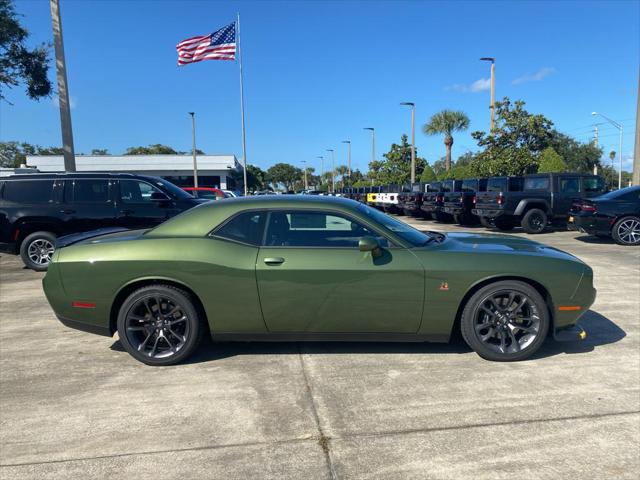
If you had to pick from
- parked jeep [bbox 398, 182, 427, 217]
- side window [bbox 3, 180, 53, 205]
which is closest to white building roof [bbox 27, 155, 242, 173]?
parked jeep [bbox 398, 182, 427, 217]

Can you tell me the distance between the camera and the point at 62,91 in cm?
1311

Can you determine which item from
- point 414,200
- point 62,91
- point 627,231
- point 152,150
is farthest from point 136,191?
point 152,150

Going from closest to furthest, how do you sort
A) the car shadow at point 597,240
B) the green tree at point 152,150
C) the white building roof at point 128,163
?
the car shadow at point 597,240, the white building roof at point 128,163, the green tree at point 152,150

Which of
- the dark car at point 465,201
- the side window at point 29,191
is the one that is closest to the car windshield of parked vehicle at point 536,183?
the dark car at point 465,201

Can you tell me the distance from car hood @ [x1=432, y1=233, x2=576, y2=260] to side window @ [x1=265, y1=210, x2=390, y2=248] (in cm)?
74

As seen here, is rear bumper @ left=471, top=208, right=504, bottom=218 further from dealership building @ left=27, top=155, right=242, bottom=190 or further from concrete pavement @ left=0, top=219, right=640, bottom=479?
dealership building @ left=27, top=155, right=242, bottom=190

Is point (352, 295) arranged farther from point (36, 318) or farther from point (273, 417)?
A: point (36, 318)

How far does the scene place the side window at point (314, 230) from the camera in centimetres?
388

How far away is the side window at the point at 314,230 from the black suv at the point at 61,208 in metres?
5.05

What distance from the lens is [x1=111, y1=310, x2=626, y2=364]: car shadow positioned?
413 cm

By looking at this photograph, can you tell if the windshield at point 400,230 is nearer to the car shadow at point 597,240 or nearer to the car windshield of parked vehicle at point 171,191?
the car windshield of parked vehicle at point 171,191

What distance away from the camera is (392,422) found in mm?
2975

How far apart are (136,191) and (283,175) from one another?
112 m

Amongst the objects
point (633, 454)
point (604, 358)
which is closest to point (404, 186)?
point (604, 358)
